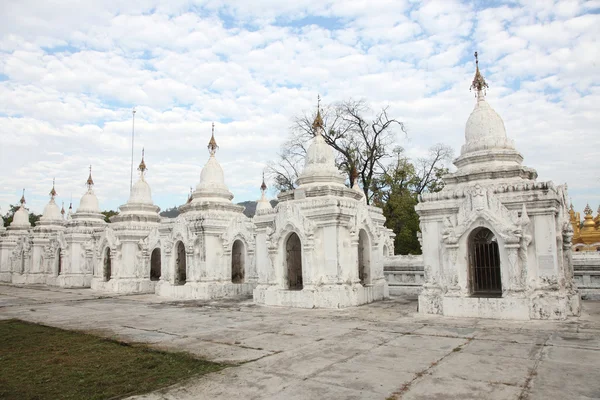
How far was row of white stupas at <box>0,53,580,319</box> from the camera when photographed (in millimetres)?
10820

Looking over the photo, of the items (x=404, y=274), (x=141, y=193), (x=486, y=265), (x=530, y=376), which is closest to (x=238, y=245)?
(x=404, y=274)

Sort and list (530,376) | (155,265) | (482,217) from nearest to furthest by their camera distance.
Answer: (530,376) → (482,217) → (155,265)

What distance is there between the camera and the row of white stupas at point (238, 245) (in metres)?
14.3

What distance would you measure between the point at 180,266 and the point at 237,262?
2.53 metres

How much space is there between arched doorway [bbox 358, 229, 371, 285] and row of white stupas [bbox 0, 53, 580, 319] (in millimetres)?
41

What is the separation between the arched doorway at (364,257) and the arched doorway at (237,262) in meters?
6.01

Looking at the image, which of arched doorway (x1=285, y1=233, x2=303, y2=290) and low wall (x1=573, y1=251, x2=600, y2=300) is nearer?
low wall (x1=573, y1=251, x2=600, y2=300)

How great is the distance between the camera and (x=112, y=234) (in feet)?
76.4

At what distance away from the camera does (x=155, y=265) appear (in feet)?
80.1

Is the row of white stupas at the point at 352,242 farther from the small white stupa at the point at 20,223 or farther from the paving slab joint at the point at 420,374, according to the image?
the small white stupa at the point at 20,223

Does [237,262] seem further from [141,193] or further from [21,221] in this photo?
[21,221]

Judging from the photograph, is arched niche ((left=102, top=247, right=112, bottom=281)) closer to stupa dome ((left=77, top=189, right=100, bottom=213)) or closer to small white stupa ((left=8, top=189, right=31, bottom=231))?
stupa dome ((left=77, top=189, right=100, bottom=213))

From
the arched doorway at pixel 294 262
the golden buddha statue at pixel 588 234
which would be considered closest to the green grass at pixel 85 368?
the arched doorway at pixel 294 262

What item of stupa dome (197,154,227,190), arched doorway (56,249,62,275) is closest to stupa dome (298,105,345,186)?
stupa dome (197,154,227,190)
